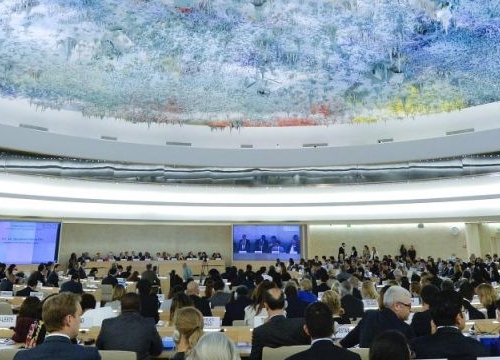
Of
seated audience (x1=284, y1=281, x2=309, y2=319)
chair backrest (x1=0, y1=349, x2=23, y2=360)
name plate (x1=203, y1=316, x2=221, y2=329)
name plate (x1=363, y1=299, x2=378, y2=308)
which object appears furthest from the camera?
name plate (x1=363, y1=299, x2=378, y2=308)

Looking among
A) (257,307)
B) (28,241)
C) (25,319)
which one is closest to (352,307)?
(257,307)

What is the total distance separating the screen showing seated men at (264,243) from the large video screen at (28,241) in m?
8.50

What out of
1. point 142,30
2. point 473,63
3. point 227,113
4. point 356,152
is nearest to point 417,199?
point 356,152

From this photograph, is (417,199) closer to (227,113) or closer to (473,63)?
(473,63)

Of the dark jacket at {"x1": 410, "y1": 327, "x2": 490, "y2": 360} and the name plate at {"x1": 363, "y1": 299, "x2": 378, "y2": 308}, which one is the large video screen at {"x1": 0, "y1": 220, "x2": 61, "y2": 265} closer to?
the name plate at {"x1": 363, "y1": 299, "x2": 378, "y2": 308}

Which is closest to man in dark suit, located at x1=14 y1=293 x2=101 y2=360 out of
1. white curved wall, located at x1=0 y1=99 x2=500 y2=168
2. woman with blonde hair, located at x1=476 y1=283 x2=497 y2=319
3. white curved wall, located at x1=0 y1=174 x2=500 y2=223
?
woman with blonde hair, located at x1=476 y1=283 x2=497 y2=319

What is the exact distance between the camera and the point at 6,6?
28.9ft

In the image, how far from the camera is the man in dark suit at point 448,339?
10.5 ft

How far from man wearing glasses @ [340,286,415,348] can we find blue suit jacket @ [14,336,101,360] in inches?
97.5

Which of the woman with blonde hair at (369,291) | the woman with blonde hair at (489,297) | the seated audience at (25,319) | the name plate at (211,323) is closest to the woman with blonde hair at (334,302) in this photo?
the name plate at (211,323)

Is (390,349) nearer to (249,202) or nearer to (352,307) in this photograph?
(352,307)

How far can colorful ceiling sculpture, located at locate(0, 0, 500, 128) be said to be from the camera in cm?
925

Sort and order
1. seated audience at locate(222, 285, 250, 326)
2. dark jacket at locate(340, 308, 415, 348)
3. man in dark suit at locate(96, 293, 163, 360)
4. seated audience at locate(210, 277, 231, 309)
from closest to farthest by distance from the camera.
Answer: dark jacket at locate(340, 308, 415, 348)
man in dark suit at locate(96, 293, 163, 360)
seated audience at locate(222, 285, 250, 326)
seated audience at locate(210, 277, 231, 309)

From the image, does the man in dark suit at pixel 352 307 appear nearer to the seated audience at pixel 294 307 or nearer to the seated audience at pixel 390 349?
the seated audience at pixel 294 307
